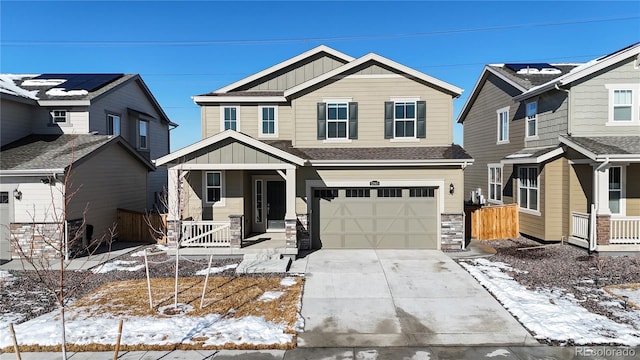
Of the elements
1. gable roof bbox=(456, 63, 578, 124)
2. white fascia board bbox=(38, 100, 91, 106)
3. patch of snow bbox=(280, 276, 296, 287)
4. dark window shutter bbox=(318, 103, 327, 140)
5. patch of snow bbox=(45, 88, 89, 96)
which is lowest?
patch of snow bbox=(280, 276, 296, 287)

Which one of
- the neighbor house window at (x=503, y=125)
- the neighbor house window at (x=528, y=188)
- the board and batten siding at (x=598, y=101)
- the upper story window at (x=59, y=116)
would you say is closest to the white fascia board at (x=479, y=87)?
the neighbor house window at (x=503, y=125)

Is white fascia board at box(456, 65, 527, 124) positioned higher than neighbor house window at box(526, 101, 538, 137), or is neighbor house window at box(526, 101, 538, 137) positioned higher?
white fascia board at box(456, 65, 527, 124)

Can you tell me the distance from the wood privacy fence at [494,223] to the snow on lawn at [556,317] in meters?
5.74

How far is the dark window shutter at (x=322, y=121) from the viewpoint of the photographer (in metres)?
14.4

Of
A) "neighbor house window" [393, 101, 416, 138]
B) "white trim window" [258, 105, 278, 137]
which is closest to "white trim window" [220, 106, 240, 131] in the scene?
"white trim window" [258, 105, 278, 137]

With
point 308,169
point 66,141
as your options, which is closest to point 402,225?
point 308,169

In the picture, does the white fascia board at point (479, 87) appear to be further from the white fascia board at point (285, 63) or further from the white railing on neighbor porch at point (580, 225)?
the white fascia board at point (285, 63)

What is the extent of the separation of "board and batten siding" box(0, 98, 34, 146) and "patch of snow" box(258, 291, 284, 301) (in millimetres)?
13133

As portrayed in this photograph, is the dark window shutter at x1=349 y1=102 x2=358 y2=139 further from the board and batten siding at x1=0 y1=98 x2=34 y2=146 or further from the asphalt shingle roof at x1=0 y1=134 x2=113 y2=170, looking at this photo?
the board and batten siding at x1=0 y1=98 x2=34 y2=146

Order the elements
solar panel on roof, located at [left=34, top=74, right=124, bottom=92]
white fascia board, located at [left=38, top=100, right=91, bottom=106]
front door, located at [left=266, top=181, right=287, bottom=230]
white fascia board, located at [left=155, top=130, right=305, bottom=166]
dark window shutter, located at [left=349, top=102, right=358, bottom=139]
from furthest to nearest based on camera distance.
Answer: solar panel on roof, located at [left=34, top=74, right=124, bottom=92]
white fascia board, located at [left=38, top=100, right=91, bottom=106]
front door, located at [left=266, top=181, right=287, bottom=230]
dark window shutter, located at [left=349, top=102, right=358, bottom=139]
white fascia board, located at [left=155, top=130, right=305, bottom=166]

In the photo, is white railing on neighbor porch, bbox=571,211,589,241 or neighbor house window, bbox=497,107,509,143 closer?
white railing on neighbor porch, bbox=571,211,589,241

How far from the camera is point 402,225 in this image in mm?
13508

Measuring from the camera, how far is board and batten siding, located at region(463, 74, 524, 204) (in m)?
17.2

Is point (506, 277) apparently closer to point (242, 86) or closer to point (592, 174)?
point (592, 174)
